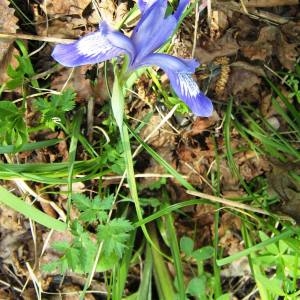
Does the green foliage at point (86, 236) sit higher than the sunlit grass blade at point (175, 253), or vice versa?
the green foliage at point (86, 236)

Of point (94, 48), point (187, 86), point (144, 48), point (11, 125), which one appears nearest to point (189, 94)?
point (187, 86)

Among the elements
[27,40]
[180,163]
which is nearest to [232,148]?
[180,163]

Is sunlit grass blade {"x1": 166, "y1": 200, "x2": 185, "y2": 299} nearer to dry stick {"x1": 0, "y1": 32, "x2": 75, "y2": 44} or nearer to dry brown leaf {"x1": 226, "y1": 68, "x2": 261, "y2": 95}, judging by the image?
dry brown leaf {"x1": 226, "y1": 68, "x2": 261, "y2": 95}

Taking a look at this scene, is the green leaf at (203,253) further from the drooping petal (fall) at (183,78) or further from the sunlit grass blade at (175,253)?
the drooping petal (fall) at (183,78)

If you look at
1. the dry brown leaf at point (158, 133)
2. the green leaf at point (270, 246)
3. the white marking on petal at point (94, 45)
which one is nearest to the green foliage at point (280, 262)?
the green leaf at point (270, 246)

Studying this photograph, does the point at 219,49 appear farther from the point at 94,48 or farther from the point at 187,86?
the point at 94,48

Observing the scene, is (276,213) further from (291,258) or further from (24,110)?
(24,110)

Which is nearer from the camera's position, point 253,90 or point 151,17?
point 151,17
